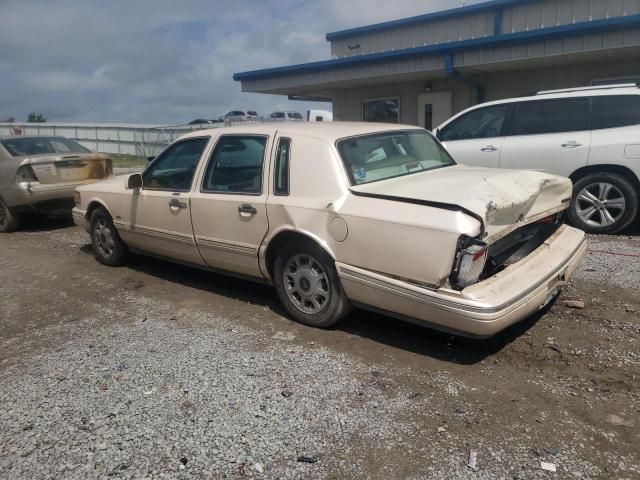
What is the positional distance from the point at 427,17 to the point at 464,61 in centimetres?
456

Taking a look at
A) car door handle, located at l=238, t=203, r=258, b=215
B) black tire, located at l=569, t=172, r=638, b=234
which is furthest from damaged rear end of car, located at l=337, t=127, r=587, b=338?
black tire, located at l=569, t=172, r=638, b=234

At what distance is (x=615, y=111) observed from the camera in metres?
6.90

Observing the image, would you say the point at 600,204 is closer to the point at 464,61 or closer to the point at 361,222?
the point at 361,222

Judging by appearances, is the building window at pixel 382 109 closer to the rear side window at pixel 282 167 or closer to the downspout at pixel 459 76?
the downspout at pixel 459 76

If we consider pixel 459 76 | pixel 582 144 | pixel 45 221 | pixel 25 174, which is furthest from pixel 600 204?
pixel 45 221

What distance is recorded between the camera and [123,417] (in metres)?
3.18

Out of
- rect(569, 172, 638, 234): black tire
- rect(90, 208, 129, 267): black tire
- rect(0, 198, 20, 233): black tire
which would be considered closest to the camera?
rect(90, 208, 129, 267): black tire

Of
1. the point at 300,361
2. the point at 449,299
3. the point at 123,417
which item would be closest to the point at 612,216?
the point at 449,299

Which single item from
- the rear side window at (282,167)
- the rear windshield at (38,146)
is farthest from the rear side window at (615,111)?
the rear windshield at (38,146)

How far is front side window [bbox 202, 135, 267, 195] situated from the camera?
4671 mm

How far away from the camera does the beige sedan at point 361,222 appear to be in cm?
341

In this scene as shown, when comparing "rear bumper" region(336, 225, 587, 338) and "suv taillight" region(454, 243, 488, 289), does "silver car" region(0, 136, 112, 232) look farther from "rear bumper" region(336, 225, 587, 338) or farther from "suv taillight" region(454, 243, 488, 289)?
"suv taillight" region(454, 243, 488, 289)

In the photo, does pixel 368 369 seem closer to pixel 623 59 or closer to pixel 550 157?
pixel 550 157

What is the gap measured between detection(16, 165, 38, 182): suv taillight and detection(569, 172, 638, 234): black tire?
803cm
